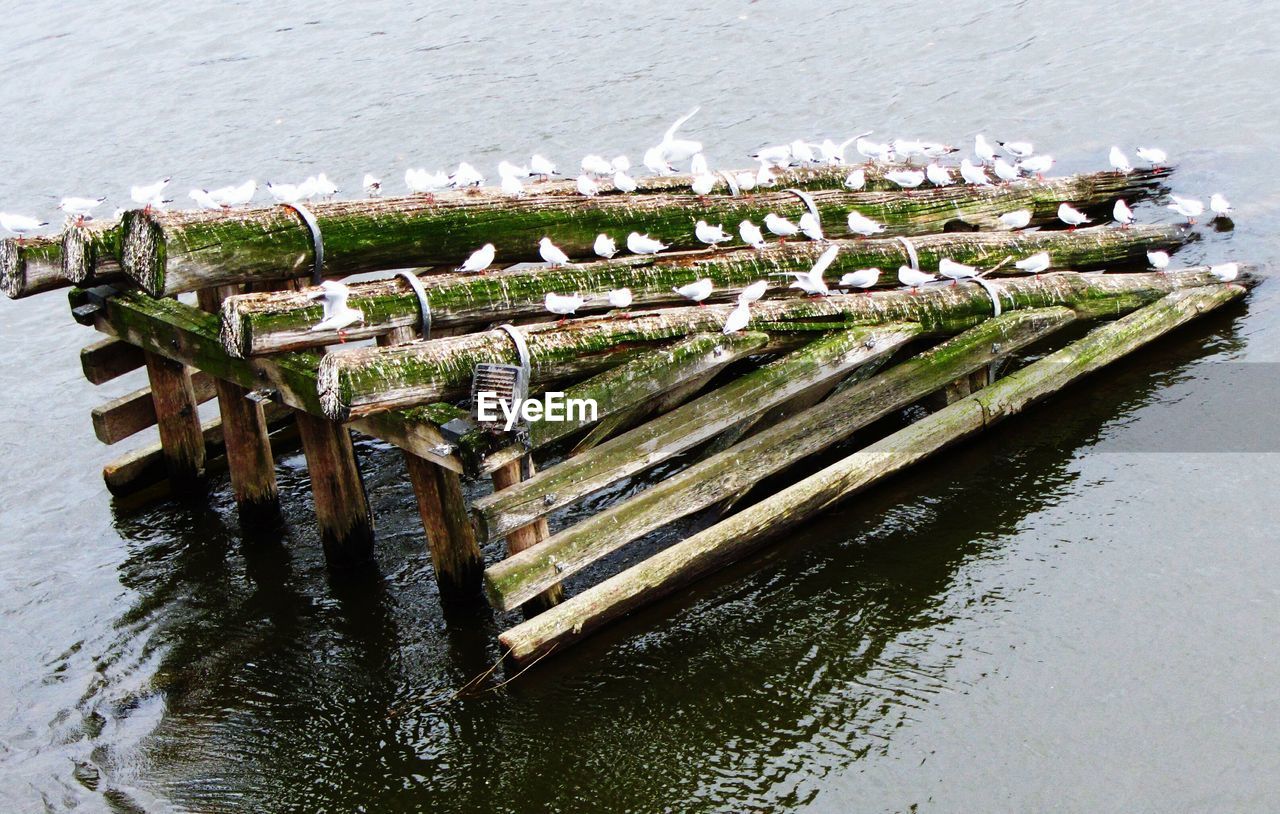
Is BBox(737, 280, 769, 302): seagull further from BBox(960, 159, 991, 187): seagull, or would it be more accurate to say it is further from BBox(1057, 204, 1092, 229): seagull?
BBox(1057, 204, 1092, 229): seagull

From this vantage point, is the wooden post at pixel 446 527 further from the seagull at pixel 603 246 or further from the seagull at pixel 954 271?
the seagull at pixel 954 271

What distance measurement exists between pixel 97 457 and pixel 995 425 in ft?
24.5

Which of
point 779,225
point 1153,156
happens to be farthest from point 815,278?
point 1153,156

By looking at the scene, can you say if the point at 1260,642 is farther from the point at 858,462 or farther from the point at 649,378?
the point at 649,378

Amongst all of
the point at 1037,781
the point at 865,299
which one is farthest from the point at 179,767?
the point at 865,299

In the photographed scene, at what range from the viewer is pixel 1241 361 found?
1102 centimetres

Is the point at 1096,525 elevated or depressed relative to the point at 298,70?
depressed

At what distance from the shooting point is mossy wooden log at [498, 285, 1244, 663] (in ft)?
26.3

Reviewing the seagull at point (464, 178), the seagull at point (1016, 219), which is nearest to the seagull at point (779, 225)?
the seagull at point (464, 178)

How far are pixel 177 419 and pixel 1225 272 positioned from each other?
28.7 feet

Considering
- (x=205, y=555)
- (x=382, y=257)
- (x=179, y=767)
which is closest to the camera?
(x=179, y=767)

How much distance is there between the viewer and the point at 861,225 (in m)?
11.2

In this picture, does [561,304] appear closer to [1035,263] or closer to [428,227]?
[428,227]

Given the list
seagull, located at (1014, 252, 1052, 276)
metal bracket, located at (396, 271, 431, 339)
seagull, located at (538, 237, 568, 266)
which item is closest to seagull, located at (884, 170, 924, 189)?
seagull, located at (1014, 252, 1052, 276)
